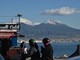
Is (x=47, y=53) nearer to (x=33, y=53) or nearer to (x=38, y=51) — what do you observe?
(x=38, y=51)

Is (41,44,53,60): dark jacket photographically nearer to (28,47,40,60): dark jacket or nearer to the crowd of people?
the crowd of people

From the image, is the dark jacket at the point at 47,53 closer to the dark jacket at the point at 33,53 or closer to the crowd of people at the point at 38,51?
the crowd of people at the point at 38,51

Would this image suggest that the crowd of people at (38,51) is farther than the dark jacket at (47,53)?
No

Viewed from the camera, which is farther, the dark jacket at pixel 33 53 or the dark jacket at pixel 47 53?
the dark jacket at pixel 47 53

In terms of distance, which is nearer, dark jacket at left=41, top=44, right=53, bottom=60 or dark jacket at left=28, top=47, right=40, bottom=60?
dark jacket at left=28, top=47, right=40, bottom=60

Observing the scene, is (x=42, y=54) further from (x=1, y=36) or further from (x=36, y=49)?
(x=1, y=36)

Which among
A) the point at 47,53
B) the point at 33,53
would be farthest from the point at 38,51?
the point at 47,53

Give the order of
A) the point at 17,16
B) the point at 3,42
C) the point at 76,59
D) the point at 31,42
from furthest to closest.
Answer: the point at 17,16 < the point at 3,42 < the point at 31,42 < the point at 76,59

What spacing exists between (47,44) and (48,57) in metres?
0.45

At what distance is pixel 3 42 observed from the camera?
19.0 meters

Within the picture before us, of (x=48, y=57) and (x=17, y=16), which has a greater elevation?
(x=17, y=16)

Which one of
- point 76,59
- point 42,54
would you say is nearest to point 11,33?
point 42,54

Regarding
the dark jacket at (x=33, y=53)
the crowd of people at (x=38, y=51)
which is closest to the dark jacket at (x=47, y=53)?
the crowd of people at (x=38, y=51)

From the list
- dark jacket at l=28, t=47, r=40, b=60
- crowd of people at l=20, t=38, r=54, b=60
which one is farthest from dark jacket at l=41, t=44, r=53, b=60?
dark jacket at l=28, t=47, r=40, b=60
